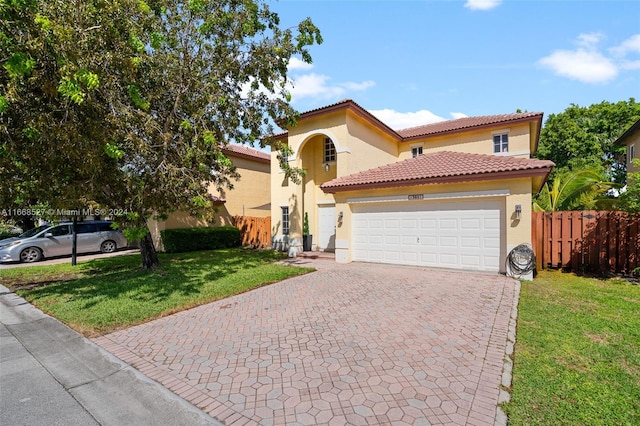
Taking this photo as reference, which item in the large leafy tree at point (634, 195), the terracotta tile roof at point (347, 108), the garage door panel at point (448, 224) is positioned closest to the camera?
the large leafy tree at point (634, 195)

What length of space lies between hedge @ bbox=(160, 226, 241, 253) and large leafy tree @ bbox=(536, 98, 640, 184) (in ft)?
93.1

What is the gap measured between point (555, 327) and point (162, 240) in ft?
58.9

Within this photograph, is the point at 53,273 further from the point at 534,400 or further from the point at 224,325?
the point at 534,400

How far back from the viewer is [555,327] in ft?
17.8

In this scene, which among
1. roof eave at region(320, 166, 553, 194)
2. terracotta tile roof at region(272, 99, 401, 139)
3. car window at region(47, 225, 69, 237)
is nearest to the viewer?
roof eave at region(320, 166, 553, 194)

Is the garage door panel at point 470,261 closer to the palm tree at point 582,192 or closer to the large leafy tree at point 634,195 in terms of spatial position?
the large leafy tree at point 634,195

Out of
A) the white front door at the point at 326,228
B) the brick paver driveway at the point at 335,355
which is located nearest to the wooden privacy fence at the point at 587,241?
the brick paver driveway at the point at 335,355

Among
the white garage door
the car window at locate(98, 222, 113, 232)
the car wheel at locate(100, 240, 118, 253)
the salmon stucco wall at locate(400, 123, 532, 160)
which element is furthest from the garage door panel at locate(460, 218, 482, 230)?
the car wheel at locate(100, 240, 118, 253)

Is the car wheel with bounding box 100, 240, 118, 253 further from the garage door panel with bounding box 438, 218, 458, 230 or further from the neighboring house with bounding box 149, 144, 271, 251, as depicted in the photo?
the garage door panel with bounding box 438, 218, 458, 230

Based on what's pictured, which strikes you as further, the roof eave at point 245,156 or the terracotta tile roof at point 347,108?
the roof eave at point 245,156

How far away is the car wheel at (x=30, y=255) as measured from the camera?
13861mm

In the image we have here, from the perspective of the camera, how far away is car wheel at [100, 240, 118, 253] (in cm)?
1677

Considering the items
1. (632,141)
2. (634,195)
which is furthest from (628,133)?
(634,195)

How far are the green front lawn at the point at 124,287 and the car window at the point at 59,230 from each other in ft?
10.9
